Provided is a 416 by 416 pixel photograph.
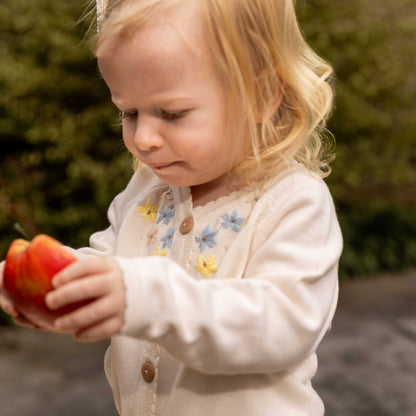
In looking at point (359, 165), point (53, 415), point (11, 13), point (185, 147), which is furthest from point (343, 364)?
point (11, 13)

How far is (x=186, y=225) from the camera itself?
135 centimetres

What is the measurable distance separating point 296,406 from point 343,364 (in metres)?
2.76

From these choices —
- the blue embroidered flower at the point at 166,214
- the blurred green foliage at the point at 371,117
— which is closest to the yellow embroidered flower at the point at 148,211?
the blue embroidered flower at the point at 166,214

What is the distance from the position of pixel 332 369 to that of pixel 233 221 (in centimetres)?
280

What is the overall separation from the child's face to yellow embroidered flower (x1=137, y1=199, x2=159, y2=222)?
201 mm

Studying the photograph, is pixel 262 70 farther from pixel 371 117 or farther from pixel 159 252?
pixel 371 117

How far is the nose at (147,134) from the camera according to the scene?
1.22 metres

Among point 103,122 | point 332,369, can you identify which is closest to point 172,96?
point 332,369

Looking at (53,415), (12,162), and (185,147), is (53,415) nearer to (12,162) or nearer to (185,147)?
(12,162)

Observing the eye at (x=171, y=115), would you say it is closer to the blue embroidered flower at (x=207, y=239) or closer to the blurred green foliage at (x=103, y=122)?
the blue embroidered flower at (x=207, y=239)

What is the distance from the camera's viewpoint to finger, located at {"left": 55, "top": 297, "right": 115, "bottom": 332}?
964 mm

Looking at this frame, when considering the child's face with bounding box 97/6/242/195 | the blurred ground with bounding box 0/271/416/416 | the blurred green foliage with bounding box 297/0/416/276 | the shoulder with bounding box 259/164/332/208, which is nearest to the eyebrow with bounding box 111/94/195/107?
the child's face with bounding box 97/6/242/195

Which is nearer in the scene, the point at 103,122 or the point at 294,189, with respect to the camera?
the point at 294,189


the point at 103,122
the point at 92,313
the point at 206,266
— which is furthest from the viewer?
the point at 103,122
